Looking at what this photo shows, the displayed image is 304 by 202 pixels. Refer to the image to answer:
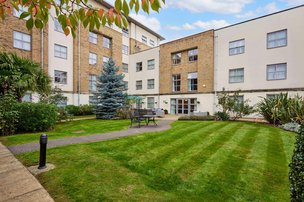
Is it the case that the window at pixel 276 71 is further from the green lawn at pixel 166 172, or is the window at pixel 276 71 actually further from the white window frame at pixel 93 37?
the white window frame at pixel 93 37

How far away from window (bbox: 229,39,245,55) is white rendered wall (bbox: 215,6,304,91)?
0.33 meters

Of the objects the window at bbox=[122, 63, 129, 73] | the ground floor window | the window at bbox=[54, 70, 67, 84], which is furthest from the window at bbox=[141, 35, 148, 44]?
the window at bbox=[54, 70, 67, 84]

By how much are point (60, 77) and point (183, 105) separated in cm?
1571

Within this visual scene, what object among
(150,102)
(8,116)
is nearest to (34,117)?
(8,116)

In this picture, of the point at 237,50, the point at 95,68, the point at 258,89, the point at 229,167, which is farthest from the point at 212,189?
the point at 95,68

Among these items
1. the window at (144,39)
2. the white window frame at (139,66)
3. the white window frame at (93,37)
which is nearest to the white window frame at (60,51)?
the white window frame at (93,37)

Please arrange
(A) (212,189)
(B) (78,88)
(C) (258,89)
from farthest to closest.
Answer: (B) (78,88) < (C) (258,89) < (A) (212,189)

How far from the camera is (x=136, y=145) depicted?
257 inches

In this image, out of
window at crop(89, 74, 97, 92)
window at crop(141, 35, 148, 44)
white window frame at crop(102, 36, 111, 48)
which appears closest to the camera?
window at crop(89, 74, 97, 92)

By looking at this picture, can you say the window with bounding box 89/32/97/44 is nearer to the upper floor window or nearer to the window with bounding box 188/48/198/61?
the upper floor window

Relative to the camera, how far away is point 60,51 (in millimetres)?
21703

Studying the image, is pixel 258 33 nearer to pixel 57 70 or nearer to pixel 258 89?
pixel 258 89

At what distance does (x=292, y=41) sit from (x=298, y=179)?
19.5 meters

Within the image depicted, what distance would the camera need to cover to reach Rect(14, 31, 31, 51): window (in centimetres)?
1817
